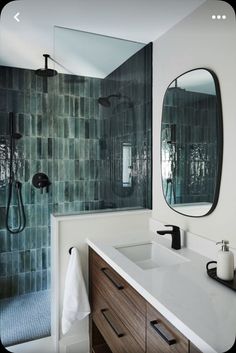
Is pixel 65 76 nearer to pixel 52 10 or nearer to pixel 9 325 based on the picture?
pixel 52 10

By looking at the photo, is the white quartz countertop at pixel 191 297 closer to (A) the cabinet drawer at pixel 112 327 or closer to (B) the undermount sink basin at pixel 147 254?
(B) the undermount sink basin at pixel 147 254

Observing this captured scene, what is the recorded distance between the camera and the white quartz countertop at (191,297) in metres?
0.81

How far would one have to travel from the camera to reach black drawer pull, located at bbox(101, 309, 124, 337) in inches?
53.0

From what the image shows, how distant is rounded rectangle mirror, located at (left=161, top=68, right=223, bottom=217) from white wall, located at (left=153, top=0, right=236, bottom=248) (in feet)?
0.13

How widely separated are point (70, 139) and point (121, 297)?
112cm

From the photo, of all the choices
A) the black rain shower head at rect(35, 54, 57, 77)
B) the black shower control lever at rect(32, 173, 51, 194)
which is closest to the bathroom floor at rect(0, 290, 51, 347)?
the black shower control lever at rect(32, 173, 51, 194)

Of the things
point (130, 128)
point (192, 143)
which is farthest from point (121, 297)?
point (130, 128)

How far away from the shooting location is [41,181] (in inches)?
87.1

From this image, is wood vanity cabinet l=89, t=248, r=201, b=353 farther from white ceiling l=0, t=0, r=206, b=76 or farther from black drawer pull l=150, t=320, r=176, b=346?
white ceiling l=0, t=0, r=206, b=76

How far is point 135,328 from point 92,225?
73 centimetres

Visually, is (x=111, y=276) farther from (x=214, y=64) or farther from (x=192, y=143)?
(x=214, y=64)

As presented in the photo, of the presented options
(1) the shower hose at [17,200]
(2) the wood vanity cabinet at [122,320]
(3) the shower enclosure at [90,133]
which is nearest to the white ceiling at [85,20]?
(3) the shower enclosure at [90,133]

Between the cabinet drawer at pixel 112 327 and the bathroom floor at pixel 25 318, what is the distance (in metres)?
0.61

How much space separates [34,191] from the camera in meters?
2.56
